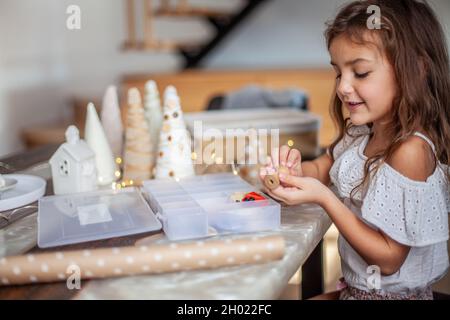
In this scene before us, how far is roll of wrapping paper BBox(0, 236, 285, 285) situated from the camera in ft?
2.02

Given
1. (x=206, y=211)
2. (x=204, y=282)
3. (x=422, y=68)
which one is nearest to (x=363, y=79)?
(x=422, y=68)

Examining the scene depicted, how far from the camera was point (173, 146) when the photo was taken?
40.1 inches

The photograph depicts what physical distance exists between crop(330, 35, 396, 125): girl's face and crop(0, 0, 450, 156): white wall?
8.06 ft

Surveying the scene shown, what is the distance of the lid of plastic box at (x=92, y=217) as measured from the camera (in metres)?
0.73

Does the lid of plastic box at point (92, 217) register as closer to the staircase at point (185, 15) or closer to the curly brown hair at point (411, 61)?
the curly brown hair at point (411, 61)

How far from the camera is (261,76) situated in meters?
3.27

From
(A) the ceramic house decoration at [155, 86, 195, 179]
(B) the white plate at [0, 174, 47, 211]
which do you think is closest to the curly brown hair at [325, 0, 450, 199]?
(A) the ceramic house decoration at [155, 86, 195, 179]

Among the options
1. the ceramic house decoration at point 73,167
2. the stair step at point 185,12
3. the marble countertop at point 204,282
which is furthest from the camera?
the stair step at point 185,12

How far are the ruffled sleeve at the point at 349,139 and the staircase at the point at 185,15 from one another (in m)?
2.51

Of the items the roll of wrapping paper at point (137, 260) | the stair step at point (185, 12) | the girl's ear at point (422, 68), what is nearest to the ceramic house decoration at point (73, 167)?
the roll of wrapping paper at point (137, 260)

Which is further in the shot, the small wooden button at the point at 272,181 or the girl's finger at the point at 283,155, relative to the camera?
the girl's finger at the point at 283,155

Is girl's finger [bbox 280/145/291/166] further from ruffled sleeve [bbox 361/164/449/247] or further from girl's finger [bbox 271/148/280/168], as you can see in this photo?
ruffled sleeve [bbox 361/164/449/247]

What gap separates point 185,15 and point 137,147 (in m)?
2.57

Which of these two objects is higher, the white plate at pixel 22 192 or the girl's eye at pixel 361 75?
the girl's eye at pixel 361 75
